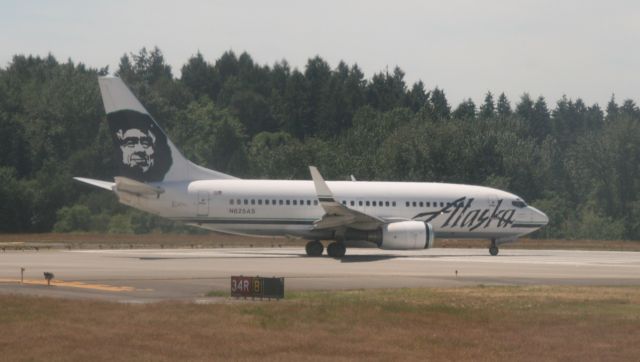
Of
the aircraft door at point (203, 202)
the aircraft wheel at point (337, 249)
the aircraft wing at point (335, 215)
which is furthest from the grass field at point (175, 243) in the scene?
the aircraft wing at point (335, 215)

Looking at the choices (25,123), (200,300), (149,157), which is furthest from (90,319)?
(25,123)

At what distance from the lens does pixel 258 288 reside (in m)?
26.0

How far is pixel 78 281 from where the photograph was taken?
3088 cm

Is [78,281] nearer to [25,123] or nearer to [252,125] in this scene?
[25,123]

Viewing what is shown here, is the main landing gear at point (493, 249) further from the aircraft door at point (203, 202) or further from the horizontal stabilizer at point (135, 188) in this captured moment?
the horizontal stabilizer at point (135, 188)

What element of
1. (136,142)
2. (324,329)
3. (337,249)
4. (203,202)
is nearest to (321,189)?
(337,249)

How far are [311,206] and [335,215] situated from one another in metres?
2.65

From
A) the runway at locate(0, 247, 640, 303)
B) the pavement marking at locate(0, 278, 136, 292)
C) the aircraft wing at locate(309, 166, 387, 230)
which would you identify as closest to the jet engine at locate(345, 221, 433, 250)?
the aircraft wing at locate(309, 166, 387, 230)

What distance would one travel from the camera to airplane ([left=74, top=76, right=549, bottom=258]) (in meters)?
46.4

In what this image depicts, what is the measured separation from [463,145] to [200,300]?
67515 millimetres

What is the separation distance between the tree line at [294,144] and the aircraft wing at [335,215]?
89.9ft

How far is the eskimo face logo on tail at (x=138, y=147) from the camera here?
153 feet

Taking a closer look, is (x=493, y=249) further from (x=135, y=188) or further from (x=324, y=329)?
(x=324, y=329)

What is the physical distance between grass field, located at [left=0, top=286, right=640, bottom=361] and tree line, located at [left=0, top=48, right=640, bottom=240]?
159ft
